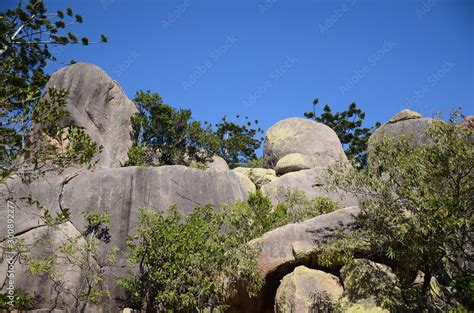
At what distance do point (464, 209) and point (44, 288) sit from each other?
536 inches

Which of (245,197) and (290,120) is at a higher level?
(290,120)

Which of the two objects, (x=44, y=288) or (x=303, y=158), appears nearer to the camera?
(x=44, y=288)

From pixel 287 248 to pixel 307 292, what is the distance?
1595 mm

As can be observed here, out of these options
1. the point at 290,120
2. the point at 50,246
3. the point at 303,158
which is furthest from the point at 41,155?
the point at 290,120

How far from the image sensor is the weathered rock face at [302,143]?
85.2ft

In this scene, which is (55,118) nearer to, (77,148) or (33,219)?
(77,148)

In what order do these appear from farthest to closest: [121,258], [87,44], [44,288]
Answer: [87,44], [121,258], [44,288]

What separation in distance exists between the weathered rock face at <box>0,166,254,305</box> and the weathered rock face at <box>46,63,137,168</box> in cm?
486

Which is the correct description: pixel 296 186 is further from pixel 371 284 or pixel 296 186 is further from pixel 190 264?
pixel 371 284

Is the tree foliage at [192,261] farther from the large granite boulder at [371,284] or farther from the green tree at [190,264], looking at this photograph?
the large granite boulder at [371,284]

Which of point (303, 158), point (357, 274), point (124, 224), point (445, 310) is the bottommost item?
point (445, 310)

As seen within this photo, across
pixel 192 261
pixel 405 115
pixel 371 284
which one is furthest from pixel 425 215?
pixel 405 115

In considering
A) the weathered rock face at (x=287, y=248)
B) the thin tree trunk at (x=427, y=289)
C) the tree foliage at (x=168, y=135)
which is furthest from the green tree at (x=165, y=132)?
the thin tree trunk at (x=427, y=289)

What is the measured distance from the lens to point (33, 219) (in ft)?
48.8
